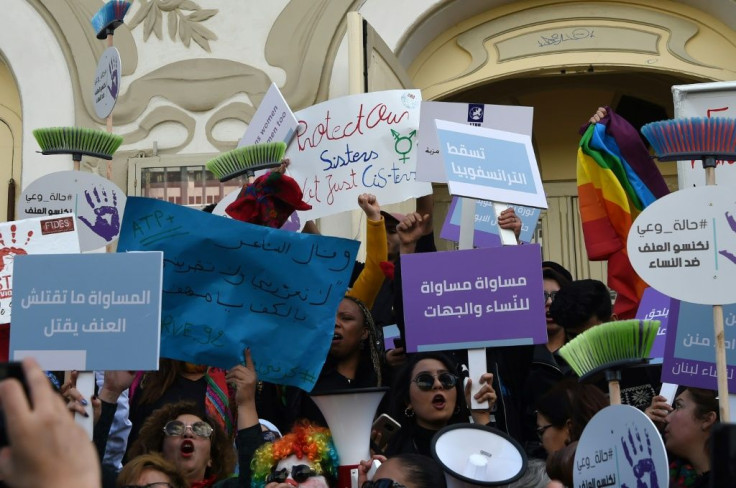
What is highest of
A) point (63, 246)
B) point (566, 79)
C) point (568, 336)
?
point (566, 79)

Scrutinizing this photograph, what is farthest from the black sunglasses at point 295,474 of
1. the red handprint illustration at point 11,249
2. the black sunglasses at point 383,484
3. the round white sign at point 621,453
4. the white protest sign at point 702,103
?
the white protest sign at point 702,103

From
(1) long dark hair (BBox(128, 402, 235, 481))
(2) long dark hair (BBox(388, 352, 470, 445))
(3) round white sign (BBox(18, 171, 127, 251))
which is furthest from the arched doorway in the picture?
(1) long dark hair (BBox(128, 402, 235, 481))

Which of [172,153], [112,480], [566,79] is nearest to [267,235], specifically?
[112,480]

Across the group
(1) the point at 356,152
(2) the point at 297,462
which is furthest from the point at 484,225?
(2) the point at 297,462

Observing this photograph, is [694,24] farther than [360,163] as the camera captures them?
Yes

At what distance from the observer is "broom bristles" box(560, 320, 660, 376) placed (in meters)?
3.98

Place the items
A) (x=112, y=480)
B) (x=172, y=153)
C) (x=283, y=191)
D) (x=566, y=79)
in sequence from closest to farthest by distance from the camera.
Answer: (x=112, y=480) < (x=283, y=191) < (x=172, y=153) < (x=566, y=79)

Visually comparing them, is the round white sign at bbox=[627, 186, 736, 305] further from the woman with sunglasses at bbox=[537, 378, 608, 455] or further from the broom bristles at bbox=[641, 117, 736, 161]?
the woman with sunglasses at bbox=[537, 378, 608, 455]

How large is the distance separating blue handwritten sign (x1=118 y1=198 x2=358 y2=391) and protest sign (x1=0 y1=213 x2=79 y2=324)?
2.28ft

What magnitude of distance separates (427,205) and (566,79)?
4904 mm

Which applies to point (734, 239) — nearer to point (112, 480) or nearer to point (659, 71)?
point (112, 480)

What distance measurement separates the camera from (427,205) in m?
6.48

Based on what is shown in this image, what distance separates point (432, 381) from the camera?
488 cm

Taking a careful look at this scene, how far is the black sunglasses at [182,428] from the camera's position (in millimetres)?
4680
